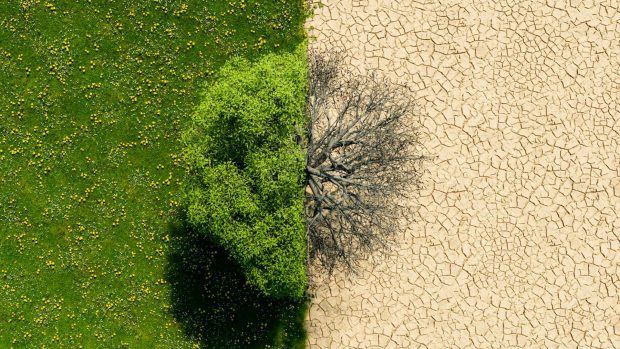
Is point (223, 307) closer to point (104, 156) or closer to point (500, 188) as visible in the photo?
point (104, 156)

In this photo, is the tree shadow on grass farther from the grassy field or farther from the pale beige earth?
the pale beige earth

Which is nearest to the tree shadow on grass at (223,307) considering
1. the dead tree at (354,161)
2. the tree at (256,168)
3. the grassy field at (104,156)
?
the grassy field at (104,156)

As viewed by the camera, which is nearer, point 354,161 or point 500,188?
point 354,161

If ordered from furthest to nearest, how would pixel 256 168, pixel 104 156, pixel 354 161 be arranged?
pixel 104 156, pixel 354 161, pixel 256 168

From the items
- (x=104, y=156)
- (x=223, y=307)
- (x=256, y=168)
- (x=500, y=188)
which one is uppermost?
(x=500, y=188)

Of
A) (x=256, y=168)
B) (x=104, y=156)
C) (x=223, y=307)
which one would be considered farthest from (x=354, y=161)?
(x=104, y=156)

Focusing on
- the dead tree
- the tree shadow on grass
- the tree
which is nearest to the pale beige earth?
the dead tree

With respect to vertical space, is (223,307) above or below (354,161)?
below

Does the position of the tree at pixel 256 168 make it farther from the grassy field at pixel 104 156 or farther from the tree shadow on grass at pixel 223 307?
the grassy field at pixel 104 156

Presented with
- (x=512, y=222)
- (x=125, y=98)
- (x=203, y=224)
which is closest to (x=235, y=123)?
(x=203, y=224)
